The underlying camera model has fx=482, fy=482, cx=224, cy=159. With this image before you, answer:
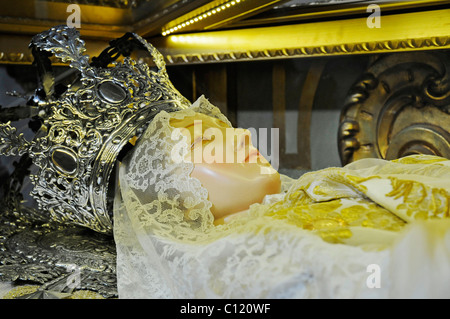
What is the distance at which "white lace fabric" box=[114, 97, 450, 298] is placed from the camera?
763 mm

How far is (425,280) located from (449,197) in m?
0.30

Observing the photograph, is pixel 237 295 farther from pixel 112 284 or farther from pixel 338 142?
pixel 338 142

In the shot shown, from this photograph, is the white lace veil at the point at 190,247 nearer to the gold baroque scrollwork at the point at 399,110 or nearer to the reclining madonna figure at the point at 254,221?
the reclining madonna figure at the point at 254,221

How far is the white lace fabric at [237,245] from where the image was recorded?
2.50 feet

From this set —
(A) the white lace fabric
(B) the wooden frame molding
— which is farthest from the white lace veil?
(B) the wooden frame molding

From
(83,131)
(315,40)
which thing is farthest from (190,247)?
(315,40)

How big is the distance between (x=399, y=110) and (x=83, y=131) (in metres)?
1.46

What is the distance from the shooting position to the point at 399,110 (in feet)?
7.14

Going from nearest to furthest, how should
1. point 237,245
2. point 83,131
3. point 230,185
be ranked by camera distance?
point 237,245 → point 230,185 → point 83,131

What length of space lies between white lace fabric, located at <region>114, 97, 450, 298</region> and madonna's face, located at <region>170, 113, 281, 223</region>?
0.03m

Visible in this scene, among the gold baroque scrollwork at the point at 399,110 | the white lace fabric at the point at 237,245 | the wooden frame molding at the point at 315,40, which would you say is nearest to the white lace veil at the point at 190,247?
the white lace fabric at the point at 237,245

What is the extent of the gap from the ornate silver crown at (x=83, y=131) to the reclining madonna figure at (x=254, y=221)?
12mm

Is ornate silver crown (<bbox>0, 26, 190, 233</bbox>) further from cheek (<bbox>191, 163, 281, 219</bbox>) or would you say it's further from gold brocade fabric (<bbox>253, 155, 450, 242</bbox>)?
gold brocade fabric (<bbox>253, 155, 450, 242</bbox>)

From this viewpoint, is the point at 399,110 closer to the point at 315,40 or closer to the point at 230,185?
the point at 315,40
